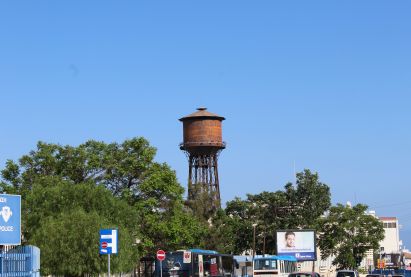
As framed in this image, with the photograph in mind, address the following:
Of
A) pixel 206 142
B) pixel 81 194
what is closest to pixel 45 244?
pixel 81 194

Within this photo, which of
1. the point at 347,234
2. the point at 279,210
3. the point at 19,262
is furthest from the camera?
the point at 279,210

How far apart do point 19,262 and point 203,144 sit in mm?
75725

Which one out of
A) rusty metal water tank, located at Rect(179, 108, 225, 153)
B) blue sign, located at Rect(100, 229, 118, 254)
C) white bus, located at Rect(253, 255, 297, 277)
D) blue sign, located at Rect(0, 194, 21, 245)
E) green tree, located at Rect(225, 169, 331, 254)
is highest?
rusty metal water tank, located at Rect(179, 108, 225, 153)

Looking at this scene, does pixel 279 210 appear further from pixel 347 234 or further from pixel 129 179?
pixel 129 179

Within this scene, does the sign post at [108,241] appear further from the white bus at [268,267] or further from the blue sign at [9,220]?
the white bus at [268,267]

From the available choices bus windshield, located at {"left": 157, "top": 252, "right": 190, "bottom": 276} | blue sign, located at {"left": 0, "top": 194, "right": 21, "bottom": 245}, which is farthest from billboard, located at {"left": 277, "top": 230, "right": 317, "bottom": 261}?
blue sign, located at {"left": 0, "top": 194, "right": 21, "bottom": 245}

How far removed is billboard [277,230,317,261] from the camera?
82125 mm

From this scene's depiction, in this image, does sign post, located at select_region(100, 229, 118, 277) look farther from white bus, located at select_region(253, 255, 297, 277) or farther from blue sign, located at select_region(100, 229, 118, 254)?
white bus, located at select_region(253, 255, 297, 277)

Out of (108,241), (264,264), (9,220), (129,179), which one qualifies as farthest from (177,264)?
(9,220)

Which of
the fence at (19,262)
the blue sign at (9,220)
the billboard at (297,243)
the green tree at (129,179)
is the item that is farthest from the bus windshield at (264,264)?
the blue sign at (9,220)

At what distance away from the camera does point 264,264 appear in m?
60.7

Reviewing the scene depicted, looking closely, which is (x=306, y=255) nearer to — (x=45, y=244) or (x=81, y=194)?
(x=81, y=194)

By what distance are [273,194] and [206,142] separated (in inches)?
496

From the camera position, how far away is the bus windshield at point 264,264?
60.7 meters
